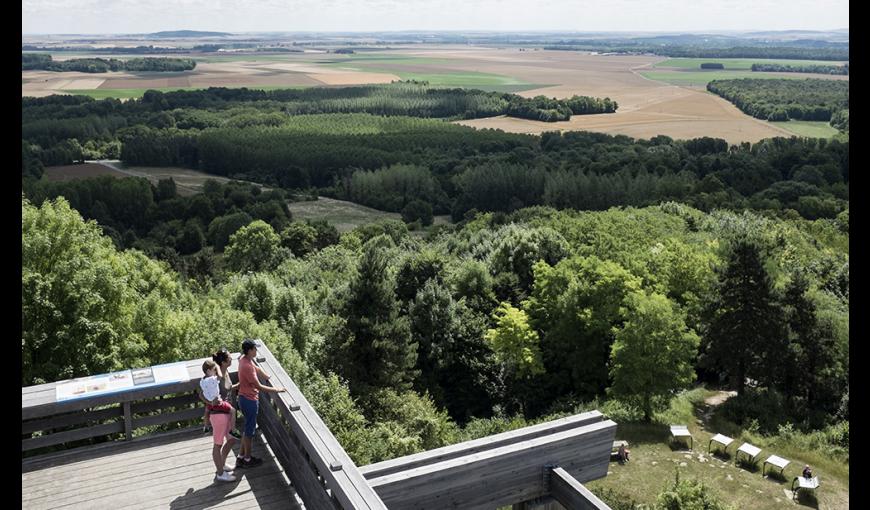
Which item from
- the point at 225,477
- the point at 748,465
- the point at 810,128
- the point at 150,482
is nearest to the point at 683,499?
the point at 748,465

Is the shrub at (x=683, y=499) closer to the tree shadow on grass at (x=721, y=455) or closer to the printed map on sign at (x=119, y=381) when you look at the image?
the tree shadow on grass at (x=721, y=455)

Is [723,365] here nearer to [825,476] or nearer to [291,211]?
[825,476]

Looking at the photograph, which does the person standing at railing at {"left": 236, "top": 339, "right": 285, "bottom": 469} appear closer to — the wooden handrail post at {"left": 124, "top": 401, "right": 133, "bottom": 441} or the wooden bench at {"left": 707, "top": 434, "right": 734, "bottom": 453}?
the wooden handrail post at {"left": 124, "top": 401, "right": 133, "bottom": 441}

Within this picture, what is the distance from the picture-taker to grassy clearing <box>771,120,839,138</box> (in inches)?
5463

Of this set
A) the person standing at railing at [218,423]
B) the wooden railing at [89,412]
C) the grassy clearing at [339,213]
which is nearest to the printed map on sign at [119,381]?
the wooden railing at [89,412]

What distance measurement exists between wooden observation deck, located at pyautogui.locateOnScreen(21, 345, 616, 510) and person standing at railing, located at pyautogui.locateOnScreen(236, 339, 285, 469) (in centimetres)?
15

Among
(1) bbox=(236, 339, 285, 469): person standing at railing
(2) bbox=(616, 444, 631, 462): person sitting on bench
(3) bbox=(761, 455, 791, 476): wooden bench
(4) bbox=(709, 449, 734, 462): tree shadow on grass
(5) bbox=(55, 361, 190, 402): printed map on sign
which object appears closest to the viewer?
(1) bbox=(236, 339, 285, 469): person standing at railing

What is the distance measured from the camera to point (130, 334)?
21.4 metres

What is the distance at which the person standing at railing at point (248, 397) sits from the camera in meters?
9.43

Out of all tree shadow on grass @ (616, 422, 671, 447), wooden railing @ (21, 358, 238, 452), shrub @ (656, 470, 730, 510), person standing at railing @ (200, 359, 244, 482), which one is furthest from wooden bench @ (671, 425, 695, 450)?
person standing at railing @ (200, 359, 244, 482)

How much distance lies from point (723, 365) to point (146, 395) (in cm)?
3279

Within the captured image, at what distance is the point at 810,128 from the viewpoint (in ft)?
482

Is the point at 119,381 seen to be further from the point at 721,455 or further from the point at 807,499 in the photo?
the point at 721,455

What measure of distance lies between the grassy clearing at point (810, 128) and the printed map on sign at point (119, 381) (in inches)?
5847
